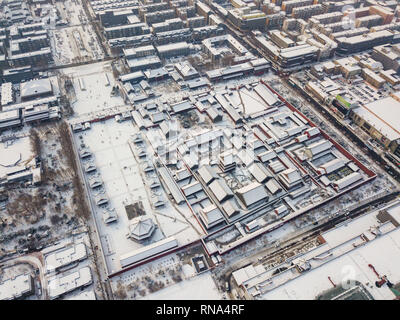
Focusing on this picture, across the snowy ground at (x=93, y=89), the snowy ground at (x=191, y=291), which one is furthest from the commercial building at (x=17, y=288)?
the snowy ground at (x=93, y=89)

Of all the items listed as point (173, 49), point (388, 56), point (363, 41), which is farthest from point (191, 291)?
point (363, 41)

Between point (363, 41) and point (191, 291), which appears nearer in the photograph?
point (191, 291)

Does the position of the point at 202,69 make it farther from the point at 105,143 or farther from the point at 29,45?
the point at 29,45

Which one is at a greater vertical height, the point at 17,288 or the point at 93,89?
the point at 93,89

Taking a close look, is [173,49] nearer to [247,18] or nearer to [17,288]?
[247,18]

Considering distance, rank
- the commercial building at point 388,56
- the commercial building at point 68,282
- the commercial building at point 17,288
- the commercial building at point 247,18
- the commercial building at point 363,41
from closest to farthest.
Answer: the commercial building at point 17,288
the commercial building at point 68,282
the commercial building at point 388,56
the commercial building at point 363,41
the commercial building at point 247,18

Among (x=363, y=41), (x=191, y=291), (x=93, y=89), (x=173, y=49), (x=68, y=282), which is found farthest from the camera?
(x=363, y=41)

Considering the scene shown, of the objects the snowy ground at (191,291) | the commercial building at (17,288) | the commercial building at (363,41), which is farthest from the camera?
the commercial building at (363,41)

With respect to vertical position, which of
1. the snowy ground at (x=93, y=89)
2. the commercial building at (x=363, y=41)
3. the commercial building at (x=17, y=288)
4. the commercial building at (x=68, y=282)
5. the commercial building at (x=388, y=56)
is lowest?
the commercial building at (x=68, y=282)

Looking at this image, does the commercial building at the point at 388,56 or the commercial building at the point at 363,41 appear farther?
the commercial building at the point at 363,41

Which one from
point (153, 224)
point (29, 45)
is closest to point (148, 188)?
point (153, 224)

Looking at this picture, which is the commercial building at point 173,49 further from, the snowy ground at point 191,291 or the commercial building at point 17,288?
the commercial building at point 17,288
